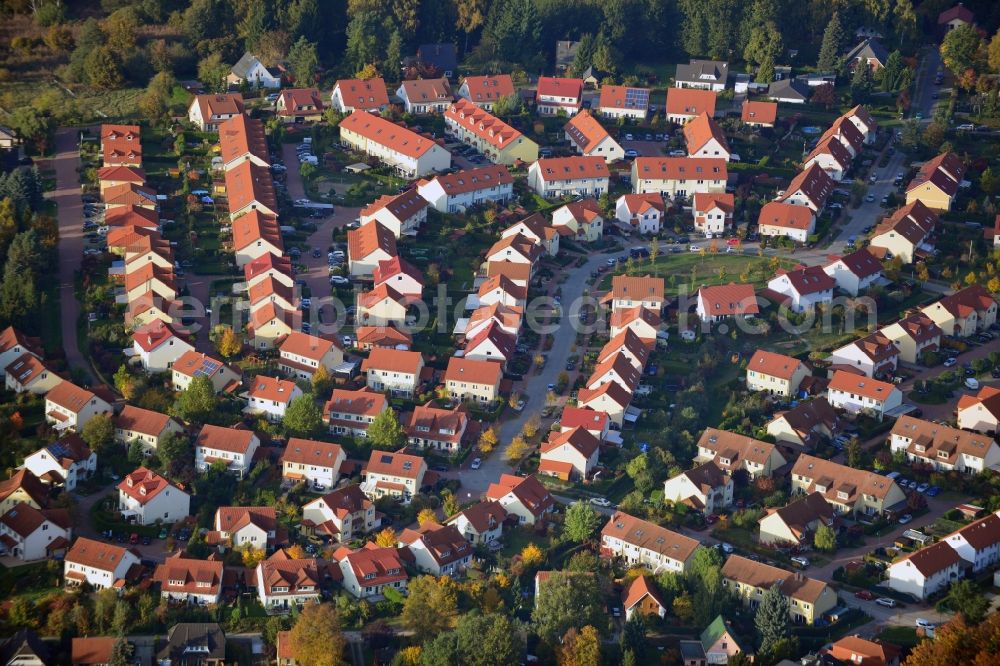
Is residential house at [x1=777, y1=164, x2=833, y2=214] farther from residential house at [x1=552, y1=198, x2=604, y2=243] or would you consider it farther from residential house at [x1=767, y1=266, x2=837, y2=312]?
residential house at [x1=552, y1=198, x2=604, y2=243]

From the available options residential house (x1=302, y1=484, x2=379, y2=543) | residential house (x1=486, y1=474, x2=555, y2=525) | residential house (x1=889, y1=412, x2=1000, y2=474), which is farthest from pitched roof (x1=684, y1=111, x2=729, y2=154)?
residential house (x1=302, y1=484, x2=379, y2=543)

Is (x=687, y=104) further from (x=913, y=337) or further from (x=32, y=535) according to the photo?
(x=32, y=535)

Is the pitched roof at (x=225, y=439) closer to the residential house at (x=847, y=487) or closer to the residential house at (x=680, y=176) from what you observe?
the residential house at (x=847, y=487)

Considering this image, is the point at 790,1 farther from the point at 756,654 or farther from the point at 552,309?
the point at 756,654

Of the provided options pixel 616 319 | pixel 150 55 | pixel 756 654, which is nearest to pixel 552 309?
pixel 616 319

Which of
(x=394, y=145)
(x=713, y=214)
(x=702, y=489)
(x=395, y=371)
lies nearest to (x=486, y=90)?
(x=394, y=145)
